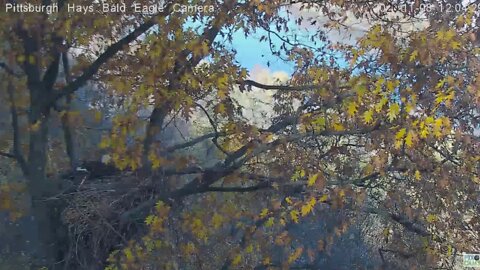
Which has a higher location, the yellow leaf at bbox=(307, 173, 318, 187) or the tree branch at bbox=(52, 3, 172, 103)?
the tree branch at bbox=(52, 3, 172, 103)

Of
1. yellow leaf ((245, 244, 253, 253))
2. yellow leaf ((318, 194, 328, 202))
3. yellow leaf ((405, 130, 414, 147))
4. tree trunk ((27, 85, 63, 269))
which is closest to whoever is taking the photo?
yellow leaf ((405, 130, 414, 147))

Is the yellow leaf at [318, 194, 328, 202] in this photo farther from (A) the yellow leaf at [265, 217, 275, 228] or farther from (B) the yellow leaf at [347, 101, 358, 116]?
(B) the yellow leaf at [347, 101, 358, 116]

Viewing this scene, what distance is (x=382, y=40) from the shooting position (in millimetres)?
4863

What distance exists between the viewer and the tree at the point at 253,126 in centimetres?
489

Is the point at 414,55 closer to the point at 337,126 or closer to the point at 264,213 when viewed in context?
the point at 337,126

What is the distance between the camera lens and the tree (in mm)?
4887

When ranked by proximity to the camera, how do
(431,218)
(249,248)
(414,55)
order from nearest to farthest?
(414,55)
(431,218)
(249,248)

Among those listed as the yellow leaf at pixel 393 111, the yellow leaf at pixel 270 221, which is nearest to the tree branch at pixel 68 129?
the yellow leaf at pixel 270 221

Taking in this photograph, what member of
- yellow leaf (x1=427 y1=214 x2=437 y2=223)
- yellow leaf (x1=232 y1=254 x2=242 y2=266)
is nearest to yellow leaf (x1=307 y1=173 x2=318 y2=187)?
yellow leaf (x1=232 y1=254 x2=242 y2=266)

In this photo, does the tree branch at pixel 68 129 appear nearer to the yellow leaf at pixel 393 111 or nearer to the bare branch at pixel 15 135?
the bare branch at pixel 15 135

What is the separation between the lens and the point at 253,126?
555 cm

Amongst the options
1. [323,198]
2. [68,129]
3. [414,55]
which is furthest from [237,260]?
[414,55]

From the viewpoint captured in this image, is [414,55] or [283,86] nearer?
[414,55]

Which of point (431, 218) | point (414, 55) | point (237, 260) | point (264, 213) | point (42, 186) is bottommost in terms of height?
point (237, 260)
